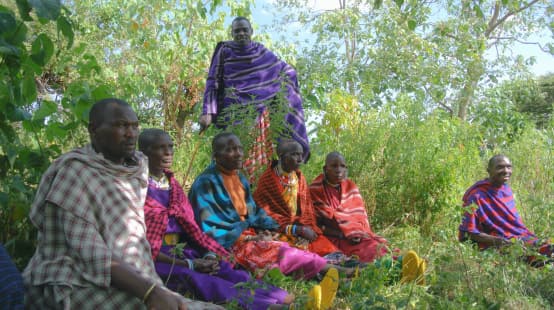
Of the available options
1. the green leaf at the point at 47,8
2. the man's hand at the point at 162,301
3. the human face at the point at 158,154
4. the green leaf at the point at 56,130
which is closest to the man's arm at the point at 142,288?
the man's hand at the point at 162,301

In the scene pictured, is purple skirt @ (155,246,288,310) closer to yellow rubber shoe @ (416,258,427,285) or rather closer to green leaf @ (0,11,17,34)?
yellow rubber shoe @ (416,258,427,285)

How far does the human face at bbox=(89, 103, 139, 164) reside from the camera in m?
2.48

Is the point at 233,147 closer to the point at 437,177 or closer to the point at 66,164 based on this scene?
the point at 66,164

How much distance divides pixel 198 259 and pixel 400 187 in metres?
A: 3.22

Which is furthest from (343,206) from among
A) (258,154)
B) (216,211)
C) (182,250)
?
(182,250)

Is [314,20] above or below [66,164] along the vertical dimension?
above

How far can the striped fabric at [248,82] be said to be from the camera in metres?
5.46

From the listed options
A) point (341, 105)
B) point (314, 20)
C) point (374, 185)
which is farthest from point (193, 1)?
point (314, 20)

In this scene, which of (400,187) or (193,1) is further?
(193,1)

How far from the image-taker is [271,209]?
446 cm

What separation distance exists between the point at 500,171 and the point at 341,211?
1.53 meters

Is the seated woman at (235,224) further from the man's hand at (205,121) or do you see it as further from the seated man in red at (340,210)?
the man's hand at (205,121)

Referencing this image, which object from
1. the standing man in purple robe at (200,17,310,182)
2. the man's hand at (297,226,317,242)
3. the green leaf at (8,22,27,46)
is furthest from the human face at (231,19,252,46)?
the green leaf at (8,22,27,46)

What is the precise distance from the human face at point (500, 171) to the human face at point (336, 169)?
55.9 inches
